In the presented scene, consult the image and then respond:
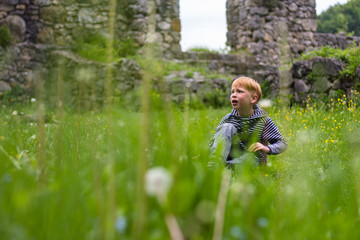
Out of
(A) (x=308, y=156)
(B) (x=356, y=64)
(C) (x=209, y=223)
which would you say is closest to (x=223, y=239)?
(C) (x=209, y=223)

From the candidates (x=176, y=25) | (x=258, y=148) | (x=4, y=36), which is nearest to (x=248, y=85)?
(x=258, y=148)

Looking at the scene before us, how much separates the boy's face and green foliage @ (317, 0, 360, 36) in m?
25.7

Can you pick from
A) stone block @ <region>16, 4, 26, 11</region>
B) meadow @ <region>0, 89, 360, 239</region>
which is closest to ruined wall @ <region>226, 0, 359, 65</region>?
stone block @ <region>16, 4, 26, 11</region>

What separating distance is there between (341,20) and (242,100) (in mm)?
26048

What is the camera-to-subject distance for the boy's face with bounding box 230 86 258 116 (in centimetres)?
267

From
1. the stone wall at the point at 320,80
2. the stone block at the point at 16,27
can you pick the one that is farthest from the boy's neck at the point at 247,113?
the stone block at the point at 16,27

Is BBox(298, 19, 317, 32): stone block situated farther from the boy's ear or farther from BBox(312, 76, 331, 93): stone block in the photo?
the boy's ear

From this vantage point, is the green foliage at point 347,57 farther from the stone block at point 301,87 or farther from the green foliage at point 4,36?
the green foliage at point 4,36

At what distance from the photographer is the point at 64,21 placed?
27.3 feet

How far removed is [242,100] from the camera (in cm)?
267

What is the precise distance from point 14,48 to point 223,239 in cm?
784

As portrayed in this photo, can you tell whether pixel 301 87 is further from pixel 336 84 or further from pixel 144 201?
pixel 144 201

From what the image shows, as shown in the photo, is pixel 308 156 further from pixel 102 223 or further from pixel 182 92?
pixel 182 92

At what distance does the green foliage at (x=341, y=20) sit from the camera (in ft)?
84.2
